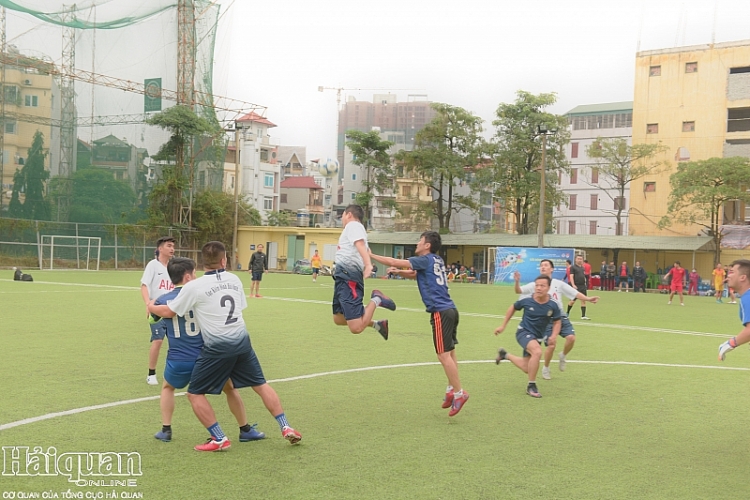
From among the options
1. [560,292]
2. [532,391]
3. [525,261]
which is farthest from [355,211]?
[525,261]

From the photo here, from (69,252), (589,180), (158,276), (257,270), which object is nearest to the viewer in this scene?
(158,276)

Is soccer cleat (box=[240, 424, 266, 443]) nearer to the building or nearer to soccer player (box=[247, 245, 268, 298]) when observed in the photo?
soccer player (box=[247, 245, 268, 298])

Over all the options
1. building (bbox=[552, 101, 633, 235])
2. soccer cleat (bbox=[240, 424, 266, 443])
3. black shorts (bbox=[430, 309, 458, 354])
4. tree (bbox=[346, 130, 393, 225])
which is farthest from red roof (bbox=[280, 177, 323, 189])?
soccer cleat (bbox=[240, 424, 266, 443])

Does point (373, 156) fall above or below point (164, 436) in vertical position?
above

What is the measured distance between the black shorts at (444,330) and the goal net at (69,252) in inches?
1657

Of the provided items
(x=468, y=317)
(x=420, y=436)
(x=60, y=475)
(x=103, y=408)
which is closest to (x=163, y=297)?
(x=103, y=408)

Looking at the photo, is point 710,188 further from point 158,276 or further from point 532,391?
point 158,276

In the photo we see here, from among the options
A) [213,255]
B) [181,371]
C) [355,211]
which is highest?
[355,211]

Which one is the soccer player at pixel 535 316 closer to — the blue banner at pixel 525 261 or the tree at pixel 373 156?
the blue banner at pixel 525 261

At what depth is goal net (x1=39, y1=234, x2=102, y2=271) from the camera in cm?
4651

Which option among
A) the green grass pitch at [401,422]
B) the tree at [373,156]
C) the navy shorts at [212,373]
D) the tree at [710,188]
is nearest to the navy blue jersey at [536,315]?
the green grass pitch at [401,422]

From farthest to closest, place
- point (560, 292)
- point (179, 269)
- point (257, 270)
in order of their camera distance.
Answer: point (257, 270), point (560, 292), point (179, 269)

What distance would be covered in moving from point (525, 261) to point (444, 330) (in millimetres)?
38835

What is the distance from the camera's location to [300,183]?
343 feet
